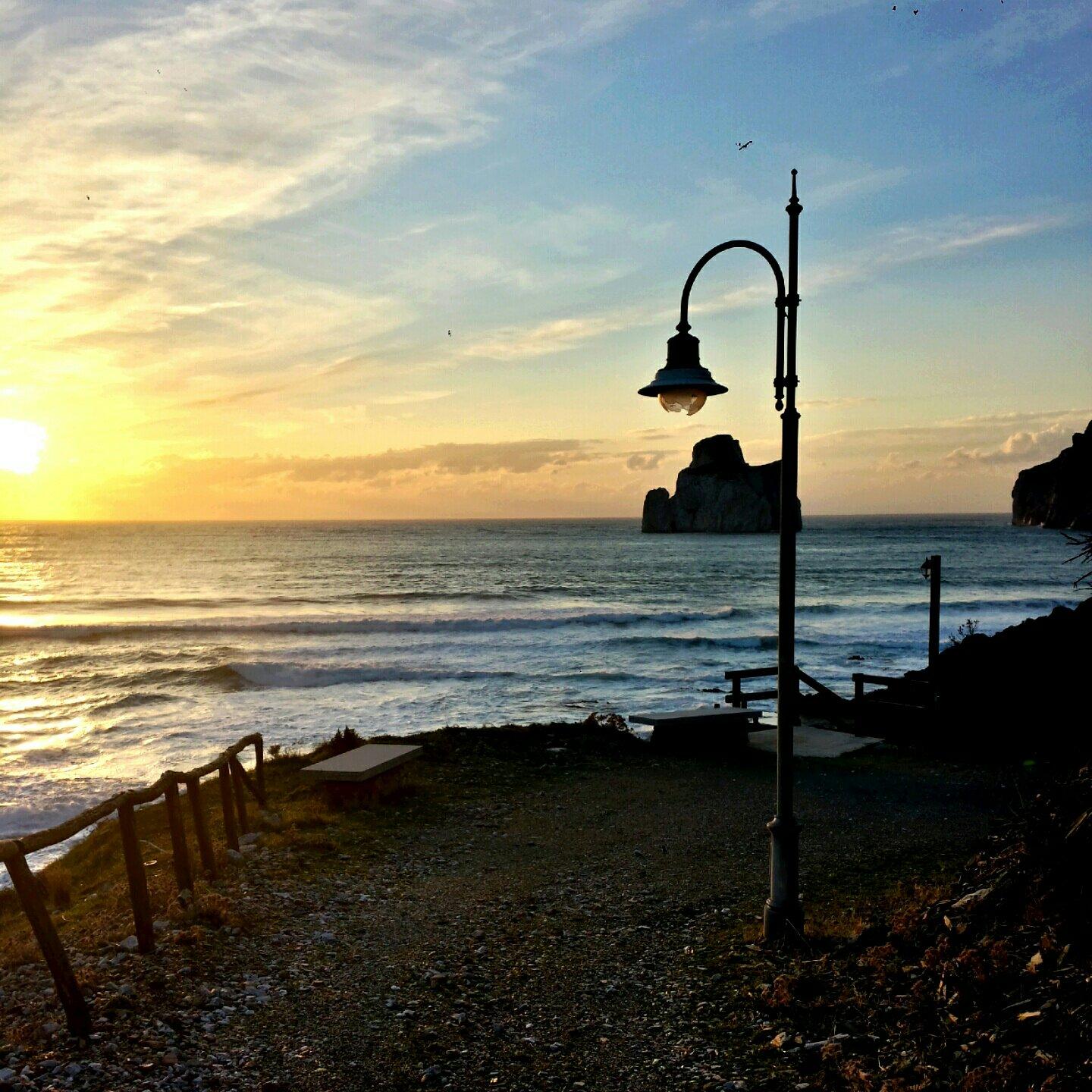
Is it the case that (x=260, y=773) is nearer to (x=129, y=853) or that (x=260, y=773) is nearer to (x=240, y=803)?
(x=240, y=803)

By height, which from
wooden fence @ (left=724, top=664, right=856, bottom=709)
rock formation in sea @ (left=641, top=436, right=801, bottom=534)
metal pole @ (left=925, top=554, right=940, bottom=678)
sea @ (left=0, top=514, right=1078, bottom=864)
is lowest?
sea @ (left=0, top=514, right=1078, bottom=864)

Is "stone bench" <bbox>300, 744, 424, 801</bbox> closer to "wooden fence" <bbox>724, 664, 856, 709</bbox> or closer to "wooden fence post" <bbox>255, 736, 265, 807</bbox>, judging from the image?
"wooden fence post" <bbox>255, 736, 265, 807</bbox>

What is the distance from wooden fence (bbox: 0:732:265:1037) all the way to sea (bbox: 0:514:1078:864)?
5.97 m

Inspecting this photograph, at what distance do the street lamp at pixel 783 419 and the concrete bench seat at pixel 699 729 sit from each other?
8.23 m

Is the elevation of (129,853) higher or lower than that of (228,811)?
higher

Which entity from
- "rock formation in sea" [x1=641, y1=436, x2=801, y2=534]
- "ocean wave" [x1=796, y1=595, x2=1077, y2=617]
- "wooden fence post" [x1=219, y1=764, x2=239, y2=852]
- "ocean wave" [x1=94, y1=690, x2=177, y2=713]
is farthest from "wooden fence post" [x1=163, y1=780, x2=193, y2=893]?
"rock formation in sea" [x1=641, y1=436, x2=801, y2=534]

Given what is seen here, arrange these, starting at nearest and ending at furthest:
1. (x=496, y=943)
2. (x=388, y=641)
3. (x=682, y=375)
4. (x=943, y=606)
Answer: (x=682, y=375)
(x=496, y=943)
(x=388, y=641)
(x=943, y=606)

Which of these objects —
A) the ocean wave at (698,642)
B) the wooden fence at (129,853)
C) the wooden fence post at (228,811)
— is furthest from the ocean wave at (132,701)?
the ocean wave at (698,642)

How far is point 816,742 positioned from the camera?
1499cm

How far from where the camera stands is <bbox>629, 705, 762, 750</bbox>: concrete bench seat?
15211mm

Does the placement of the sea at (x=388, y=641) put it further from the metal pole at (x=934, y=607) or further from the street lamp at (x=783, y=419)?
the street lamp at (x=783, y=419)

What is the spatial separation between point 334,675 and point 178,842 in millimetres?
22725

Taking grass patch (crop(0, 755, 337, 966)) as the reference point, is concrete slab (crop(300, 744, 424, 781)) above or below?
above

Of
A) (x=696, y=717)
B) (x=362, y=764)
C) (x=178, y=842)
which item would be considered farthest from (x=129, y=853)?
(x=696, y=717)
